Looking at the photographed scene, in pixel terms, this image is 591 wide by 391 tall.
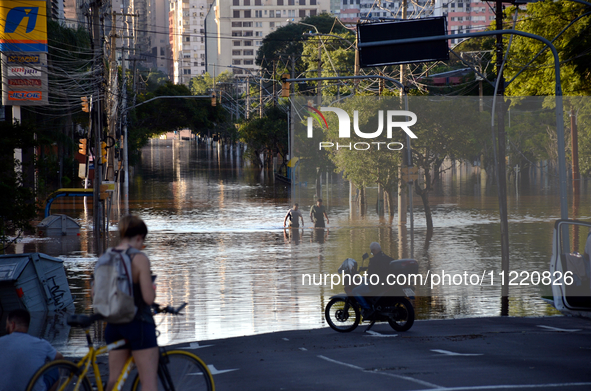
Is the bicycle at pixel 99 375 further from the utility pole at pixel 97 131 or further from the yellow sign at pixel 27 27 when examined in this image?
the yellow sign at pixel 27 27

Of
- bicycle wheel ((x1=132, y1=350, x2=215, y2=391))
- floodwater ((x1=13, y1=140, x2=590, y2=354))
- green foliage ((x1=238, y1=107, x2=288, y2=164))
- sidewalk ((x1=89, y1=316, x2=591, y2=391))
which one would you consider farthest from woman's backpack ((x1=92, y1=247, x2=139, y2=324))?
green foliage ((x1=238, y1=107, x2=288, y2=164))

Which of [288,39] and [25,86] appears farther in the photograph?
[288,39]

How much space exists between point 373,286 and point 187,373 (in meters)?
7.44

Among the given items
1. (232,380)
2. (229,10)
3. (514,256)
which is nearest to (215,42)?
(229,10)

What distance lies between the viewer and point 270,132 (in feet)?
208

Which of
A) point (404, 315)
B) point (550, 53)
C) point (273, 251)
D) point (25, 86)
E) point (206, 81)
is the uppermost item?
point (206, 81)

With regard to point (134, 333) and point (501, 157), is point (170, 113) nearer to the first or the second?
point (501, 157)

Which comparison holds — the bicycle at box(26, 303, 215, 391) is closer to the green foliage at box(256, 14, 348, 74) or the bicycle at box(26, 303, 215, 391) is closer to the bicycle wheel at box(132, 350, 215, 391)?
the bicycle wheel at box(132, 350, 215, 391)

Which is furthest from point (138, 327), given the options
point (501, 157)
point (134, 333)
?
point (501, 157)

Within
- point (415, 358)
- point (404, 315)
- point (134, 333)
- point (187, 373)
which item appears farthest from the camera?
point (404, 315)

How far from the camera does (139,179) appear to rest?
61125mm

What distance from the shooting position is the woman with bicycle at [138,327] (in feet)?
17.0

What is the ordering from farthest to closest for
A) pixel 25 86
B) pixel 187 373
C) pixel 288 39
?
pixel 288 39 → pixel 25 86 → pixel 187 373

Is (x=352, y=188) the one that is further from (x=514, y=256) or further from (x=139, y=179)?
(x=139, y=179)
